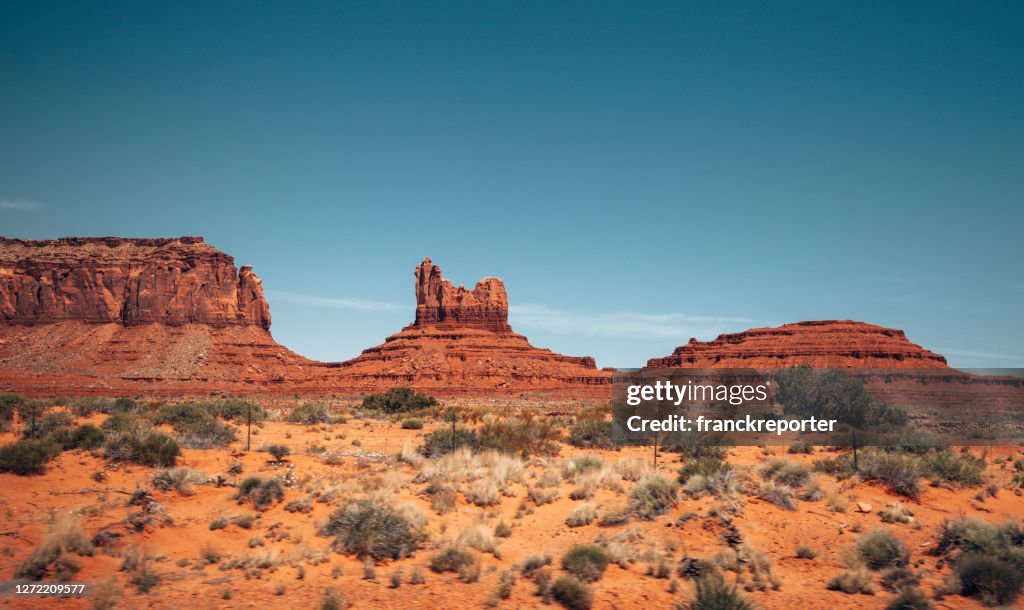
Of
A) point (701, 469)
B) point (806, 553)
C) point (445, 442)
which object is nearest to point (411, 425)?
point (445, 442)

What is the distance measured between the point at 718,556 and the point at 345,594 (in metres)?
6.80

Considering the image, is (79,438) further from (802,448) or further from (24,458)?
(802,448)

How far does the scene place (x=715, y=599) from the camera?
9.27m

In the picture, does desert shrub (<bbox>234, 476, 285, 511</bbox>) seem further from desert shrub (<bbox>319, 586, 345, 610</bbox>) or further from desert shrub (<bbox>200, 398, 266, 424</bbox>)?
desert shrub (<bbox>200, 398, 266, 424</bbox>)

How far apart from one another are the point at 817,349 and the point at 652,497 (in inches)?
3212

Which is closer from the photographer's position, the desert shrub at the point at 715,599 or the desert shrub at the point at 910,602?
the desert shrub at the point at 715,599

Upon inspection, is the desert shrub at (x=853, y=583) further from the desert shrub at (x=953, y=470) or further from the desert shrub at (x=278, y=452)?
the desert shrub at (x=278, y=452)

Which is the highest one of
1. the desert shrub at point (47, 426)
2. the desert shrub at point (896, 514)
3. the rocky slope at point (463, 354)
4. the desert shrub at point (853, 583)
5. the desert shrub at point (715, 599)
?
the rocky slope at point (463, 354)

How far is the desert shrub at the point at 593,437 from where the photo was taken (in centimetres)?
2541

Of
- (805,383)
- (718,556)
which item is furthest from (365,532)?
(805,383)

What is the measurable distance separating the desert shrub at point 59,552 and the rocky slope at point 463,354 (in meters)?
73.9

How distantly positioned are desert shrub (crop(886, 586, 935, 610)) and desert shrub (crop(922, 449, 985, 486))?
9.55m

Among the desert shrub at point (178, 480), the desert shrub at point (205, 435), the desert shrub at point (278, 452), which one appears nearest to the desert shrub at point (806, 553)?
the desert shrub at point (178, 480)

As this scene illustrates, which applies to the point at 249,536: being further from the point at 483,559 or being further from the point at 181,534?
the point at 483,559
